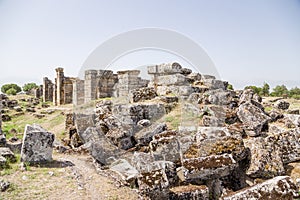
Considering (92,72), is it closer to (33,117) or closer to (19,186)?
(33,117)

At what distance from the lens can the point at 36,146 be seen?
707 centimetres

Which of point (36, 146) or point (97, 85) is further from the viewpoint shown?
point (97, 85)

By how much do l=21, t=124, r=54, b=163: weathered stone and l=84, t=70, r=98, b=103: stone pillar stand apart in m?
11.0

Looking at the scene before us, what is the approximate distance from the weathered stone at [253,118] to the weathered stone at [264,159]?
1348mm

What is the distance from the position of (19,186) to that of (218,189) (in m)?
4.08

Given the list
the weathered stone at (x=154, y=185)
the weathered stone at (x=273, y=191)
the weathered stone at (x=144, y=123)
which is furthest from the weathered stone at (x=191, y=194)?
the weathered stone at (x=144, y=123)

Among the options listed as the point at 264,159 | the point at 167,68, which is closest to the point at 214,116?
the point at 264,159

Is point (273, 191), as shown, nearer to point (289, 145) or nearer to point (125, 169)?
point (289, 145)

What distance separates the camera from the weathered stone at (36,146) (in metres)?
7.00

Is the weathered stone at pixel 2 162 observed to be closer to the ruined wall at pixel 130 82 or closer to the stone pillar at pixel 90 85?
the ruined wall at pixel 130 82

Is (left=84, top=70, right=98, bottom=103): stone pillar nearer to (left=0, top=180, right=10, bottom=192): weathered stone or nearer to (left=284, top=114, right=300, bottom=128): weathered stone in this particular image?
(left=284, top=114, right=300, bottom=128): weathered stone

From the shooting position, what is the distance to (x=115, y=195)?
5.43 meters

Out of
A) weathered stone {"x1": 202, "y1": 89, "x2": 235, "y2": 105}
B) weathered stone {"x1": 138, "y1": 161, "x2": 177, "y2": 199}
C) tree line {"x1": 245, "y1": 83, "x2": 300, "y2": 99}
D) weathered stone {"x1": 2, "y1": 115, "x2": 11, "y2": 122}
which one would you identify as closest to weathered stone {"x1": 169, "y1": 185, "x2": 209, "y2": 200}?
weathered stone {"x1": 138, "y1": 161, "x2": 177, "y2": 199}

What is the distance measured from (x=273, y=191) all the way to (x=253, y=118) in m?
4.60
